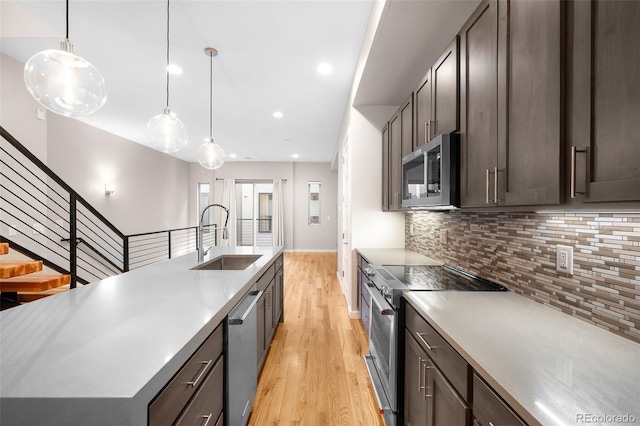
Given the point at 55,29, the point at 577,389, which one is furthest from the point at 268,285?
the point at 55,29

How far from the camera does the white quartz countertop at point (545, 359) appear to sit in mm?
625

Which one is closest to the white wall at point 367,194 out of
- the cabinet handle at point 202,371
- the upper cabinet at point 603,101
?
the cabinet handle at point 202,371

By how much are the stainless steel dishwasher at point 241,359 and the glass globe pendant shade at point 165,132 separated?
1.51 m

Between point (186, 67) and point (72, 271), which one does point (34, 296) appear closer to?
point (72, 271)

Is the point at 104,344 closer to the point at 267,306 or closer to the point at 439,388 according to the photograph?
the point at 439,388

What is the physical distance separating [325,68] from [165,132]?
178 centimetres

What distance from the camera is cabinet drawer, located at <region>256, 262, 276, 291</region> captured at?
205cm

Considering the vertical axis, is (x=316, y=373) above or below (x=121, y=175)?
below

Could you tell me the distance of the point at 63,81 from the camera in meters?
1.45

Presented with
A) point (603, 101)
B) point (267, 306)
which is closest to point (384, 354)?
point (267, 306)

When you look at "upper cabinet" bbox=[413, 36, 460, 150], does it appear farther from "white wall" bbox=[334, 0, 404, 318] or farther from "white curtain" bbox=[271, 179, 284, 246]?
"white curtain" bbox=[271, 179, 284, 246]

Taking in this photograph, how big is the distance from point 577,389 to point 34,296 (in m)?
3.83

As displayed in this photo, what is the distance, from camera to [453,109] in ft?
5.18

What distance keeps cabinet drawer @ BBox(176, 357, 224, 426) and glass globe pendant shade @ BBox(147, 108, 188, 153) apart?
1896 mm
